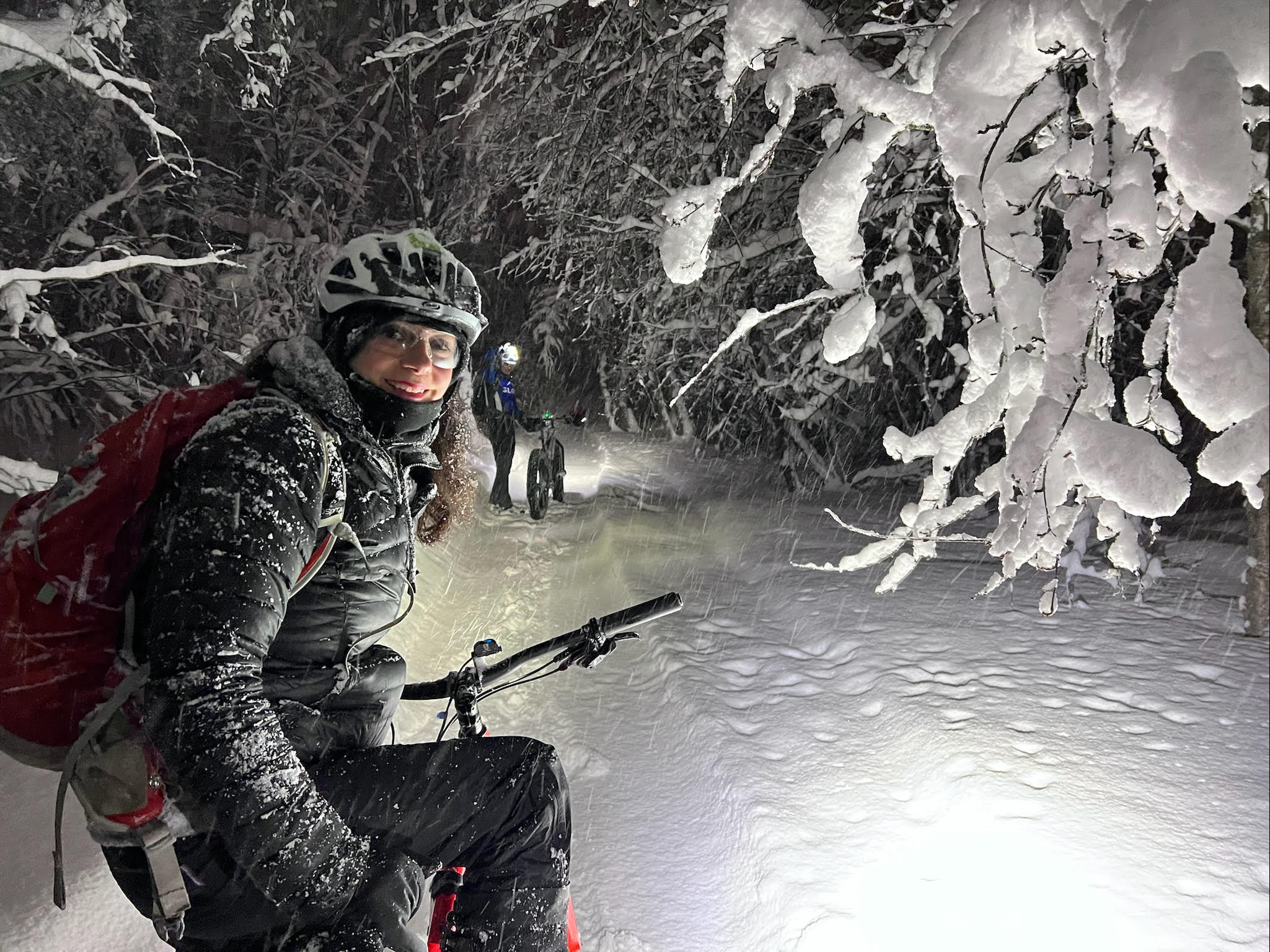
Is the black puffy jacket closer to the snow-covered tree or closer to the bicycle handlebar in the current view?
the bicycle handlebar

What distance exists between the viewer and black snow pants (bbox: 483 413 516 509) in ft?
34.1

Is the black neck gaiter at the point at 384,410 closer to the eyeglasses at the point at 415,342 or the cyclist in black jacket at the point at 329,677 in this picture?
the cyclist in black jacket at the point at 329,677

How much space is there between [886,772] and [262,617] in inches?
113

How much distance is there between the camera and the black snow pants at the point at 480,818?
1911mm

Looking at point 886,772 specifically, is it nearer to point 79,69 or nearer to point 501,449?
point 79,69

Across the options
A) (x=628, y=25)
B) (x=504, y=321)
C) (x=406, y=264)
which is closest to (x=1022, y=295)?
(x=406, y=264)

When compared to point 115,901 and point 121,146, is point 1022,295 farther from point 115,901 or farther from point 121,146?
point 121,146

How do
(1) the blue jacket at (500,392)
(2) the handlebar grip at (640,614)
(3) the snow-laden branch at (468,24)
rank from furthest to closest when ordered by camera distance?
(1) the blue jacket at (500,392) → (3) the snow-laden branch at (468,24) → (2) the handlebar grip at (640,614)

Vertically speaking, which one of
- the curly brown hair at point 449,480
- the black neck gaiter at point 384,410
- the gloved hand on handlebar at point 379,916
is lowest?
the gloved hand on handlebar at point 379,916

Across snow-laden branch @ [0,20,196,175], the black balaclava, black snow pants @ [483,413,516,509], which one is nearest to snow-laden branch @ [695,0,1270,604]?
the black balaclava

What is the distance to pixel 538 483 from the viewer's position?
10352mm

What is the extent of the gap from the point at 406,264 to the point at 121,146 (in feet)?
31.0

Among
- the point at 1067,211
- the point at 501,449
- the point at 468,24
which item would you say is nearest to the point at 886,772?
the point at 1067,211

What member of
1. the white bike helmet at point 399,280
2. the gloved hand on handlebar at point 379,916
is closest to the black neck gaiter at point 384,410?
the white bike helmet at point 399,280
